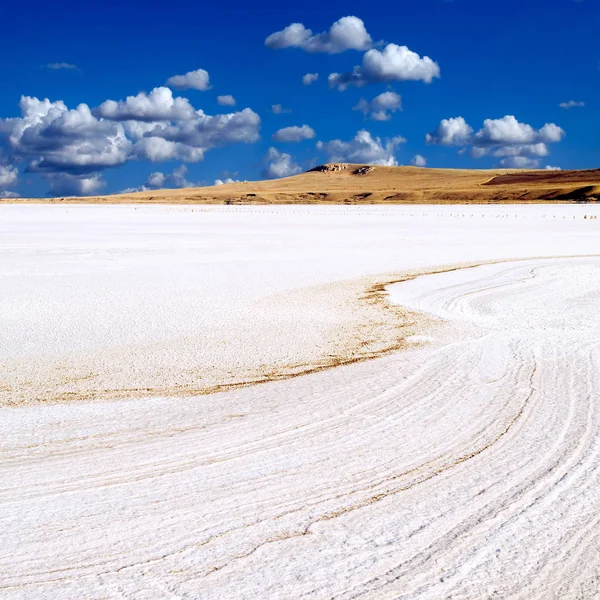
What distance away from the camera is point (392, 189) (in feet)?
384

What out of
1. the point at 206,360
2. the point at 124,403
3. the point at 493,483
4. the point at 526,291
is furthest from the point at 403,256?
the point at 493,483

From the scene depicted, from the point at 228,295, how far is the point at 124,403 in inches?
221

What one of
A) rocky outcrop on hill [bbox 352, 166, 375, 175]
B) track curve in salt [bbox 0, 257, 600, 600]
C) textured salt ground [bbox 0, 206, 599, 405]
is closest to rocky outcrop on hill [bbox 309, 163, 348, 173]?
rocky outcrop on hill [bbox 352, 166, 375, 175]

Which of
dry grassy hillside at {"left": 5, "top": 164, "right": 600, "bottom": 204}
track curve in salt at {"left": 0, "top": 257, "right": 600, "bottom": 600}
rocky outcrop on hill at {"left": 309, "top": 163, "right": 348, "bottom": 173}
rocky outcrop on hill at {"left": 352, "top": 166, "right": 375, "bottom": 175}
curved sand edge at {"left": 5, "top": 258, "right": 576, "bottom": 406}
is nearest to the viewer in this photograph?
track curve in salt at {"left": 0, "top": 257, "right": 600, "bottom": 600}

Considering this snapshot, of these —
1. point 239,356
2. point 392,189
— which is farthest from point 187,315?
point 392,189

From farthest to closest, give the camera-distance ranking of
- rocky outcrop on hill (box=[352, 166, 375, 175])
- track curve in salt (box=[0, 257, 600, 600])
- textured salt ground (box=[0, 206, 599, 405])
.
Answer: rocky outcrop on hill (box=[352, 166, 375, 175]) < textured salt ground (box=[0, 206, 599, 405]) < track curve in salt (box=[0, 257, 600, 600])

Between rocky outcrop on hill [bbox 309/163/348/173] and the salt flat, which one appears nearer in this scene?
the salt flat

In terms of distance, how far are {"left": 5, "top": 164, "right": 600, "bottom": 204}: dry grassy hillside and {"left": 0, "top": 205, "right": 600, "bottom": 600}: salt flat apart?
252 ft

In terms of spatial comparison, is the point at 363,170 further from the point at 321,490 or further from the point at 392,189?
the point at 321,490

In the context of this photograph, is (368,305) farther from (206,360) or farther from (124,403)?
(124,403)

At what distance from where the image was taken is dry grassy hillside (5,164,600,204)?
91.8 meters

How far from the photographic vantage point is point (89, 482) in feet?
13.5

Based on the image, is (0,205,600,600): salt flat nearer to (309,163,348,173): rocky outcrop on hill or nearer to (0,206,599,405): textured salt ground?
(0,206,599,405): textured salt ground

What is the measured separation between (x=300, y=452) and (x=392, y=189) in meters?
115
